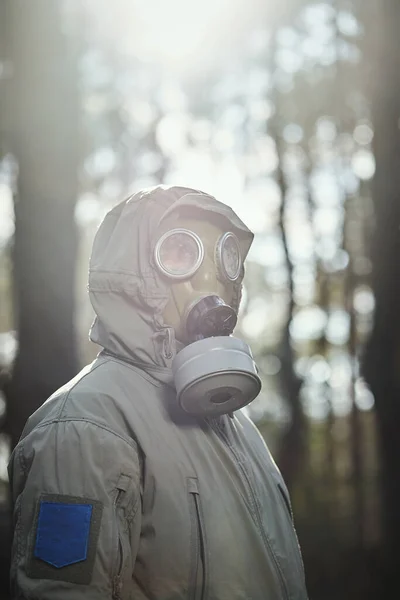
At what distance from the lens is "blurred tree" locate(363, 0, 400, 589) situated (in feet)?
27.9

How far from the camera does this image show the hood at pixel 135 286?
2.60m

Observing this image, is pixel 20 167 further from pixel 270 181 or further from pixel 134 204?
pixel 270 181

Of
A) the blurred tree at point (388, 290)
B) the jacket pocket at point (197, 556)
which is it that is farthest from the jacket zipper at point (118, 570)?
the blurred tree at point (388, 290)

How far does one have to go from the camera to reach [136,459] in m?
2.25

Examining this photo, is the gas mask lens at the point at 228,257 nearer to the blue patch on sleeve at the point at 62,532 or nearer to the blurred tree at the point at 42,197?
the blue patch on sleeve at the point at 62,532

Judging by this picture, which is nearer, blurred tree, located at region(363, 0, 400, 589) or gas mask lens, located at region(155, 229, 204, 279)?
gas mask lens, located at region(155, 229, 204, 279)

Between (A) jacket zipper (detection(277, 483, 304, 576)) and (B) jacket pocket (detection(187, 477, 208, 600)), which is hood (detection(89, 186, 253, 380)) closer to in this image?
(B) jacket pocket (detection(187, 477, 208, 600))

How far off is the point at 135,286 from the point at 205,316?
0.91 ft

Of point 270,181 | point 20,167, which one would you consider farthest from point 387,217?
point 270,181

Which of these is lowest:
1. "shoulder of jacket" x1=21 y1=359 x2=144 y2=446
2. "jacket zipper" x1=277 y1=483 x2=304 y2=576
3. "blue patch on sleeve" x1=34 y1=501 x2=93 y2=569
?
"jacket zipper" x1=277 y1=483 x2=304 y2=576

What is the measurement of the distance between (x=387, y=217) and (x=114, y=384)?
6817mm

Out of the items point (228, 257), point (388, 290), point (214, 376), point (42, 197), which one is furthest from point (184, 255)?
point (388, 290)

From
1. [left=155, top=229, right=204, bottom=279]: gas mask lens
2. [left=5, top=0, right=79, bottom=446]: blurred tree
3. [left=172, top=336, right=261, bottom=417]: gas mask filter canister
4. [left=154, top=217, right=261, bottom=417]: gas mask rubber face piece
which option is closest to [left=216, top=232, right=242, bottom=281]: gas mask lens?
[left=154, top=217, right=261, bottom=417]: gas mask rubber face piece

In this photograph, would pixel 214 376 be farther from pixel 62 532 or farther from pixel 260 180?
pixel 260 180
